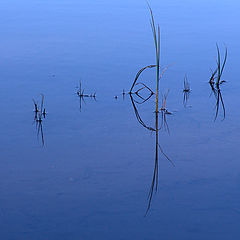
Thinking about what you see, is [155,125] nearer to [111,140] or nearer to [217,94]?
[111,140]

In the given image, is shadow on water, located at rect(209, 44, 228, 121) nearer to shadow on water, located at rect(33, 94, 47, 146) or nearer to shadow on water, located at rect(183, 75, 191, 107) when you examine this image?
shadow on water, located at rect(183, 75, 191, 107)

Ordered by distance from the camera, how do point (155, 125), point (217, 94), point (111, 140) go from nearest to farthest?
point (111, 140)
point (155, 125)
point (217, 94)

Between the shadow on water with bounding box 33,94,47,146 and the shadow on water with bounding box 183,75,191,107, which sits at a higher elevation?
the shadow on water with bounding box 183,75,191,107

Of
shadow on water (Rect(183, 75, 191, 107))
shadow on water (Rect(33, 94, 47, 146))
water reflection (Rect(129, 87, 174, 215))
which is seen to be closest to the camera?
water reflection (Rect(129, 87, 174, 215))

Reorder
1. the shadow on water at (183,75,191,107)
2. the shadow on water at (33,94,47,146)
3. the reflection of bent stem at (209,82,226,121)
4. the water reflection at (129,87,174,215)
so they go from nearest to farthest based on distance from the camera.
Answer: the water reflection at (129,87,174,215)
the shadow on water at (33,94,47,146)
the reflection of bent stem at (209,82,226,121)
the shadow on water at (183,75,191,107)

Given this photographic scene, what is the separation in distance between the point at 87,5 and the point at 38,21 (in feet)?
4.03

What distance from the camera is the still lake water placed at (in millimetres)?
2924

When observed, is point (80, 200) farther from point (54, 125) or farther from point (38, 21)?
point (38, 21)

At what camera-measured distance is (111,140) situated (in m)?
3.87

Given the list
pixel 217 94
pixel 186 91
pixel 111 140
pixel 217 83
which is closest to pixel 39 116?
pixel 111 140

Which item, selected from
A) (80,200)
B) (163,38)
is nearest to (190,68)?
(163,38)

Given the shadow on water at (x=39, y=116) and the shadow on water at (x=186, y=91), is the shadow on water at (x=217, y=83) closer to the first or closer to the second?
the shadow on water at (x=186, y=91)

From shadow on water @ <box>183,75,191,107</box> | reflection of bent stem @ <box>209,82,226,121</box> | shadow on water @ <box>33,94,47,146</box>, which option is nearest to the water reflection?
shadow on water @ <box>183,75,191,107</box>

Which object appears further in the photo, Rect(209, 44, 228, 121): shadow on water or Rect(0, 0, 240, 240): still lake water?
Rect(209, 44, 228, 121): shadow on water
